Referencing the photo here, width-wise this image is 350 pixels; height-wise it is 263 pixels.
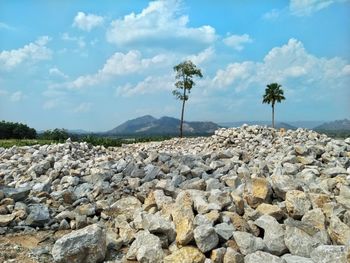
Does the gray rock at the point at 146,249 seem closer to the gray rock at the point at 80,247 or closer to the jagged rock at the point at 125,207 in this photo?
the gray rock at the point at 80,247

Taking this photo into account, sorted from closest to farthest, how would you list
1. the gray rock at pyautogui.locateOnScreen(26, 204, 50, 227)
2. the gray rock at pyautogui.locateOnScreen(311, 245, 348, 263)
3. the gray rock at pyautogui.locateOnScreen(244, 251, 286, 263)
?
1. the gray rock at pyautogui.locateOnScreen(311, 245, 348, 263)
2. the gray rock at pyautogui.locateOnScreen(244, 251, 286, 263)
3. the gray rock at pyautogui.locateOnScreen(26, 204, 50, 227)

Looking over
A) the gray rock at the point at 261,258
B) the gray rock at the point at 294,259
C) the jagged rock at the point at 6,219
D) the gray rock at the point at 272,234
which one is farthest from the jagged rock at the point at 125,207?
the gray rock at the point at 294,259

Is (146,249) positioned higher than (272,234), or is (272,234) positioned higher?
(272,234)

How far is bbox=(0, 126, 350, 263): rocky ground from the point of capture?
18.7 feet

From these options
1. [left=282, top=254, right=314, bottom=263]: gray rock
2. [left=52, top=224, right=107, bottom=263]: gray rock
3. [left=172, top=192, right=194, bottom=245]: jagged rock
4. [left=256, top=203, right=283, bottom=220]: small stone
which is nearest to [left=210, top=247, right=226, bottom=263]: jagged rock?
[left=172, top=192, right=194, bottom=245]: jagged rock

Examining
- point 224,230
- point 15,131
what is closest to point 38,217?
point 224,230

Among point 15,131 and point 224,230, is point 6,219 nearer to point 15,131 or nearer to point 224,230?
point 224,230

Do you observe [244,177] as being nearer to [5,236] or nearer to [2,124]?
[5,236]

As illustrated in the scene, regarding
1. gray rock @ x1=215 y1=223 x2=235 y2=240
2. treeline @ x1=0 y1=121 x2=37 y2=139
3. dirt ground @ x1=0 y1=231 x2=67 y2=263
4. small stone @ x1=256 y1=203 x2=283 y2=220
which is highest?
treeline @ x1=0 y1=121 x2=37 y2=139

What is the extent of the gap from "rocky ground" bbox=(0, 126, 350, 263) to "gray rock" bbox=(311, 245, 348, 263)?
1 cm

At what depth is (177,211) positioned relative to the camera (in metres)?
6.55

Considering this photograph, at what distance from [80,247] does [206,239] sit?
1.74m

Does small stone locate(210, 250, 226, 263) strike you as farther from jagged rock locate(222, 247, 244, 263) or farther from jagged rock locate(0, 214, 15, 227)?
jagged rock locate(0, 214, 15, 227)

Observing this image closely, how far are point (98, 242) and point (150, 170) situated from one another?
13.1 ft
